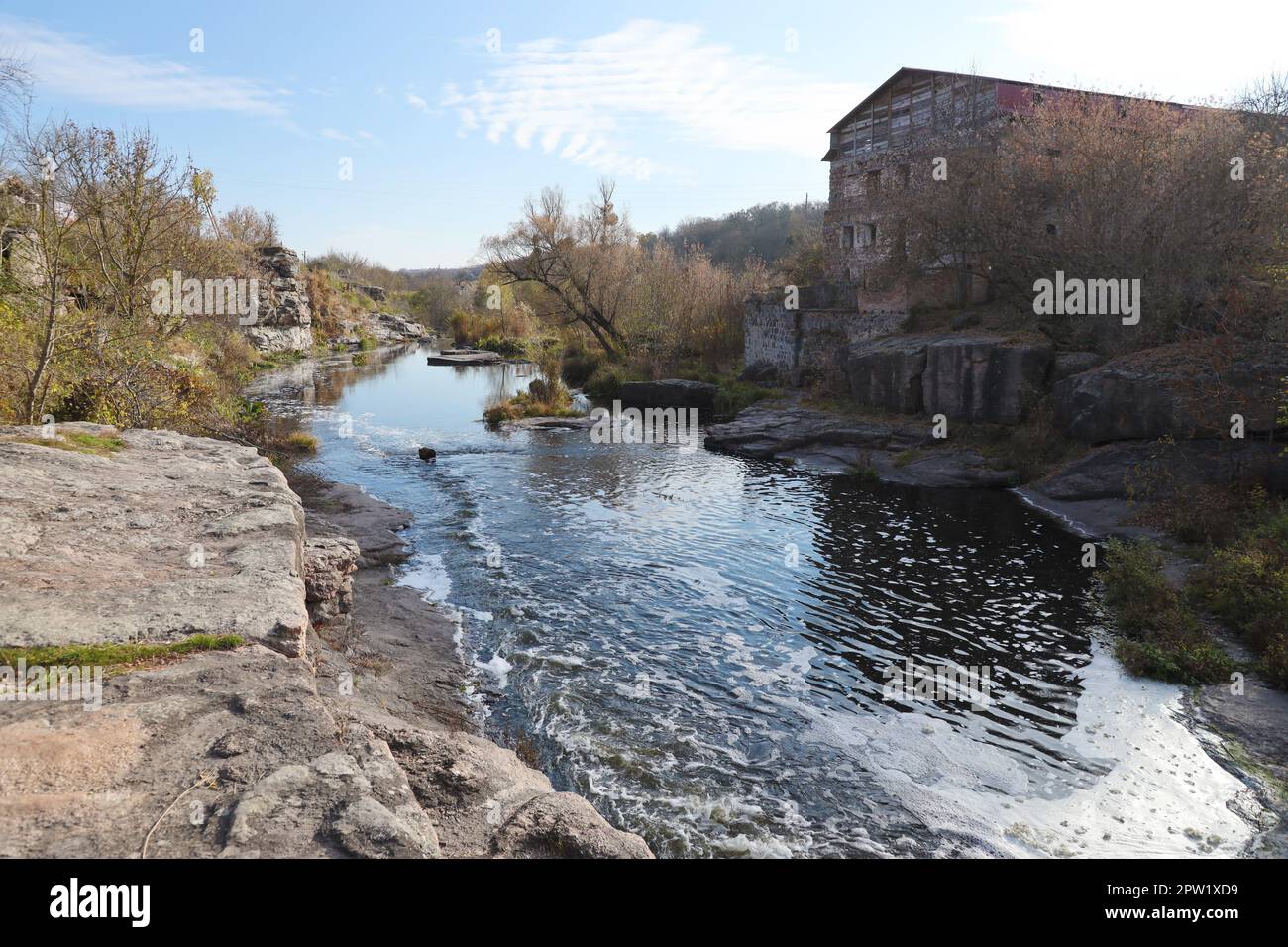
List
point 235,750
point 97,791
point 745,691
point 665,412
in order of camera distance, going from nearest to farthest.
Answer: point 97,791, point 235,750, point 745,691, point 665,412

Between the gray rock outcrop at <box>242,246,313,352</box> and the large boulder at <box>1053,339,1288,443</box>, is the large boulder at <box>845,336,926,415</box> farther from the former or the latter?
the gray rock outcrop at <box>242,246,313,352</box>

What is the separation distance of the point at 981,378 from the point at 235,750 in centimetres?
2109

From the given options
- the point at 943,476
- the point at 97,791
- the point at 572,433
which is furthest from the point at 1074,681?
the point at 572,433

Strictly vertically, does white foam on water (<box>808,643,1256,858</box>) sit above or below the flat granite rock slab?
below

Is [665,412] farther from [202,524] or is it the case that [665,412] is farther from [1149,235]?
[202,524]

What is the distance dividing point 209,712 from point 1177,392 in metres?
17.7

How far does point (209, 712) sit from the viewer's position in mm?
4629

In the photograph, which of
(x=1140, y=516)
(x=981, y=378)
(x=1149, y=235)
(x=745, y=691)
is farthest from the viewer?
(x=981, y=378)

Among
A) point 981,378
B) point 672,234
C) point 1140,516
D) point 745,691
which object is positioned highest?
point 672,234

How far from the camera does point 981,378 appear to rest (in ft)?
72.0

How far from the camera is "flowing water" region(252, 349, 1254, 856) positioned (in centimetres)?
705

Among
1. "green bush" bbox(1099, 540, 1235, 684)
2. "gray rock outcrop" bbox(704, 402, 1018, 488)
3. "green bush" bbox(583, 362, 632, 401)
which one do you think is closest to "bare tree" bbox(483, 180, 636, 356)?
"green bush" bbox(583, 362, 632, 401)

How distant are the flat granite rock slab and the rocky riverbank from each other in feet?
0.07

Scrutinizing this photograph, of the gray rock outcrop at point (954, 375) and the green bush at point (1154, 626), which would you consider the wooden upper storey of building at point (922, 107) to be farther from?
the green bush at point (1154, 626)
